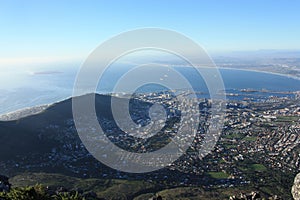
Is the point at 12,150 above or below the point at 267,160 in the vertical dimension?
above

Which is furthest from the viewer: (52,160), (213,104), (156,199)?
(213,104)

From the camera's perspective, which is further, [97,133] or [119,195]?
[97,133]

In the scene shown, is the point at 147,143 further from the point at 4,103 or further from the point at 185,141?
the point at 4,103

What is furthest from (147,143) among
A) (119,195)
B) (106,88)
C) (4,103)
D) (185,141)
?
(106,88)

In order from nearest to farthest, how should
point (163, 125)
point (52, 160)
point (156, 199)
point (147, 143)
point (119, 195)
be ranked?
point (156, 199) < point (119, 195) < point (52, 160) < point (147, 143) < point (163, 125)

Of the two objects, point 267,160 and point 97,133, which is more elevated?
point 97,133

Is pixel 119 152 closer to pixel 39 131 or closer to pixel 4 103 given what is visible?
pixel 39 131

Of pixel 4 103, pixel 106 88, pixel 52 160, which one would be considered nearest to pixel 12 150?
pixel 52 160

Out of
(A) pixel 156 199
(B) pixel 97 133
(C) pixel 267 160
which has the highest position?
(A) pixel 156 199

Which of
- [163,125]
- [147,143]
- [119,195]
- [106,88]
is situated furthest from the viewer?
[106,88]
